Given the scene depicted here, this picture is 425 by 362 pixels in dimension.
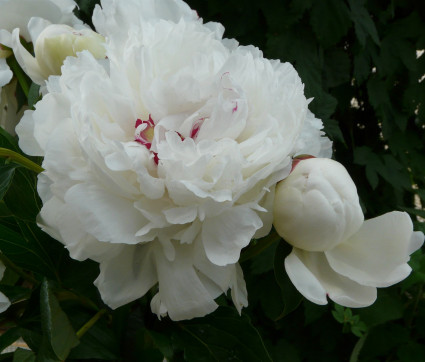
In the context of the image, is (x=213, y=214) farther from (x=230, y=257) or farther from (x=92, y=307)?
(x=92, y=307)

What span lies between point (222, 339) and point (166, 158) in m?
0.14

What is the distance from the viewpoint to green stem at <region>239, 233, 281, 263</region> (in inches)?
12.0

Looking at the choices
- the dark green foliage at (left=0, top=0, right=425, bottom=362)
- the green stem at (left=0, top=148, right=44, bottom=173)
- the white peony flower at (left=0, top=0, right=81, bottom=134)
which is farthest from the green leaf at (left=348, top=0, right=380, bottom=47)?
the green stem at (left=0, top=148, right=44, bottom=173)

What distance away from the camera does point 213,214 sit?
257 millimetres

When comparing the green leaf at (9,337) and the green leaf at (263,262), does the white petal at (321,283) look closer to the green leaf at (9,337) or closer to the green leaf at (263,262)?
the green leaf at (9,337)

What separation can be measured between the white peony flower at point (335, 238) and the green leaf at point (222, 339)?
8 centimetres

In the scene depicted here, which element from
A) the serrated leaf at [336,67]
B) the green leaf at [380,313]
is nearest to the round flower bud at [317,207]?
the green leaf at [380,313]

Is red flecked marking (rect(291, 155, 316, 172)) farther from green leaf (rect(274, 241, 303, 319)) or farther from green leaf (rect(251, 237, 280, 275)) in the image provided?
green leaf (rect(251, 237, 280, 275))

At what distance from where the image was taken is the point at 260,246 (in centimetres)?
32

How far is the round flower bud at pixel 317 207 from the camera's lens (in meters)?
0.26

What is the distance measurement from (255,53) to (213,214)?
0.35 feet

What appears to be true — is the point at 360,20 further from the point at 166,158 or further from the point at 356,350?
the point at 166,158

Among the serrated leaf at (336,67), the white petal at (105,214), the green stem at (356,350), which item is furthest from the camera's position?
the serrated leaf at (336,67)

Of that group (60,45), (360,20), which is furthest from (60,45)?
(360,20)
